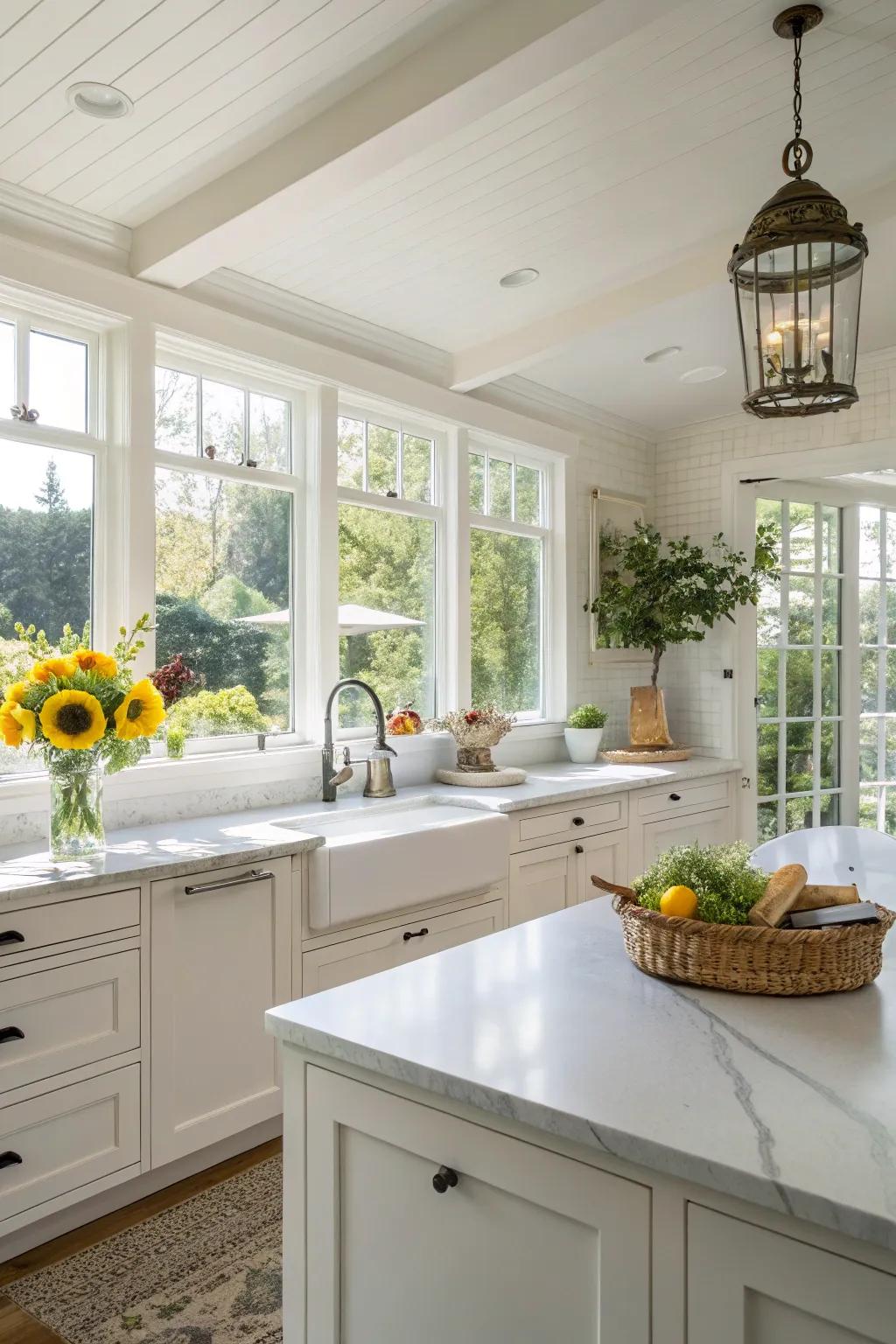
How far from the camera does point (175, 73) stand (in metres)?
2.39

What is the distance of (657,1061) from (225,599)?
2.66m

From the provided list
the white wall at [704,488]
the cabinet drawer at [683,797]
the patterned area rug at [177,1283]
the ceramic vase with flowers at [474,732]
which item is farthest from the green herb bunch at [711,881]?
the white wall at [704,488]

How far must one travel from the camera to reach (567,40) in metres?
2.21

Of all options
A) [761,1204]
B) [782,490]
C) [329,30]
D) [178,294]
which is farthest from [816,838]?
[782,490]

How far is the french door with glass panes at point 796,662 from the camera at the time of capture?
5367 mm

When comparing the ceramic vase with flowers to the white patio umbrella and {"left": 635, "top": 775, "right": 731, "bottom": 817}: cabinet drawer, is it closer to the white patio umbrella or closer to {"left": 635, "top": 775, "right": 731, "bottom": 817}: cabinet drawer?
the white patio umbrella

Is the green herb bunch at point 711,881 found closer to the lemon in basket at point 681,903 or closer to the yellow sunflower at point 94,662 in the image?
the lemon in basket at point 681,903

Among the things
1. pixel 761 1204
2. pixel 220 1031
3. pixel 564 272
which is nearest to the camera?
pixel 761 1204

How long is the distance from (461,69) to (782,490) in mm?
3543

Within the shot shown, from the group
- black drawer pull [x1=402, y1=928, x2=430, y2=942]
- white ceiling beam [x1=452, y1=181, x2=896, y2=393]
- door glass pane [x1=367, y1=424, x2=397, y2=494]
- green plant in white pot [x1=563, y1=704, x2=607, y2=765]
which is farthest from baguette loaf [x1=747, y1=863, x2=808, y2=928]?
green plant in white pot [x1=563, y1=704, x2=607, y2=765]

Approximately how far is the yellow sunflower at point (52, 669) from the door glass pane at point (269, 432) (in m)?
1.42

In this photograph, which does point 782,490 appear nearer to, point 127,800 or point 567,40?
point 567,40

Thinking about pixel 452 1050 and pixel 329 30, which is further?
pixel 329 30

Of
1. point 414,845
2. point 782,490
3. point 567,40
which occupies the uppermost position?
point 567,40
